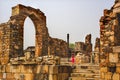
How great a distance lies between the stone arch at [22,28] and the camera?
13.0 meters

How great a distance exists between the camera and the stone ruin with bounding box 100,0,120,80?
776 cm

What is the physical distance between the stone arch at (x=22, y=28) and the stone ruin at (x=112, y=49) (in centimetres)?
565

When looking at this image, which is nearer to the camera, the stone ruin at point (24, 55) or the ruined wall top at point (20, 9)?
the stone ruin at point (24, 55)

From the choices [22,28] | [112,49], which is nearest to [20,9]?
[22,28]

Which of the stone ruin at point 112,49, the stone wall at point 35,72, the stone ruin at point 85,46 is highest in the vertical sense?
the stone ruin at point 85,46

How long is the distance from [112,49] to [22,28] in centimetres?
684

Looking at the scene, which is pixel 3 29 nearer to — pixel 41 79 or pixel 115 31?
pixel 41 79

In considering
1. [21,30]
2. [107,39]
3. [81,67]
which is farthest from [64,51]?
[107,39]

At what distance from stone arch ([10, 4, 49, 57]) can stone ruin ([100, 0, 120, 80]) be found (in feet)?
18.5

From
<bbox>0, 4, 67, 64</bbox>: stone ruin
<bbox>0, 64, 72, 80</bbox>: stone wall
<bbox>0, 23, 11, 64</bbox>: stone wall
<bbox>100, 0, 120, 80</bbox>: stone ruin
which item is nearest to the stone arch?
<bbox>0, 4, 67, 64</bbox>: stone ruin

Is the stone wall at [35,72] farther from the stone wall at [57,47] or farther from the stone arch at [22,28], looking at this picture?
the stone wall at [57,47]

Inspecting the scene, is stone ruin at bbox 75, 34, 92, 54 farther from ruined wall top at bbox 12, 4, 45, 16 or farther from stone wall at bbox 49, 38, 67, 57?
ruined wall top at bbox 12, 4, 45, 16

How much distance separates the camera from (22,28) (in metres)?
13.8

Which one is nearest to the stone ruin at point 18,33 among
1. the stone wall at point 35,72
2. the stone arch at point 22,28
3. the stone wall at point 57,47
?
the stone arch at point 22,28
